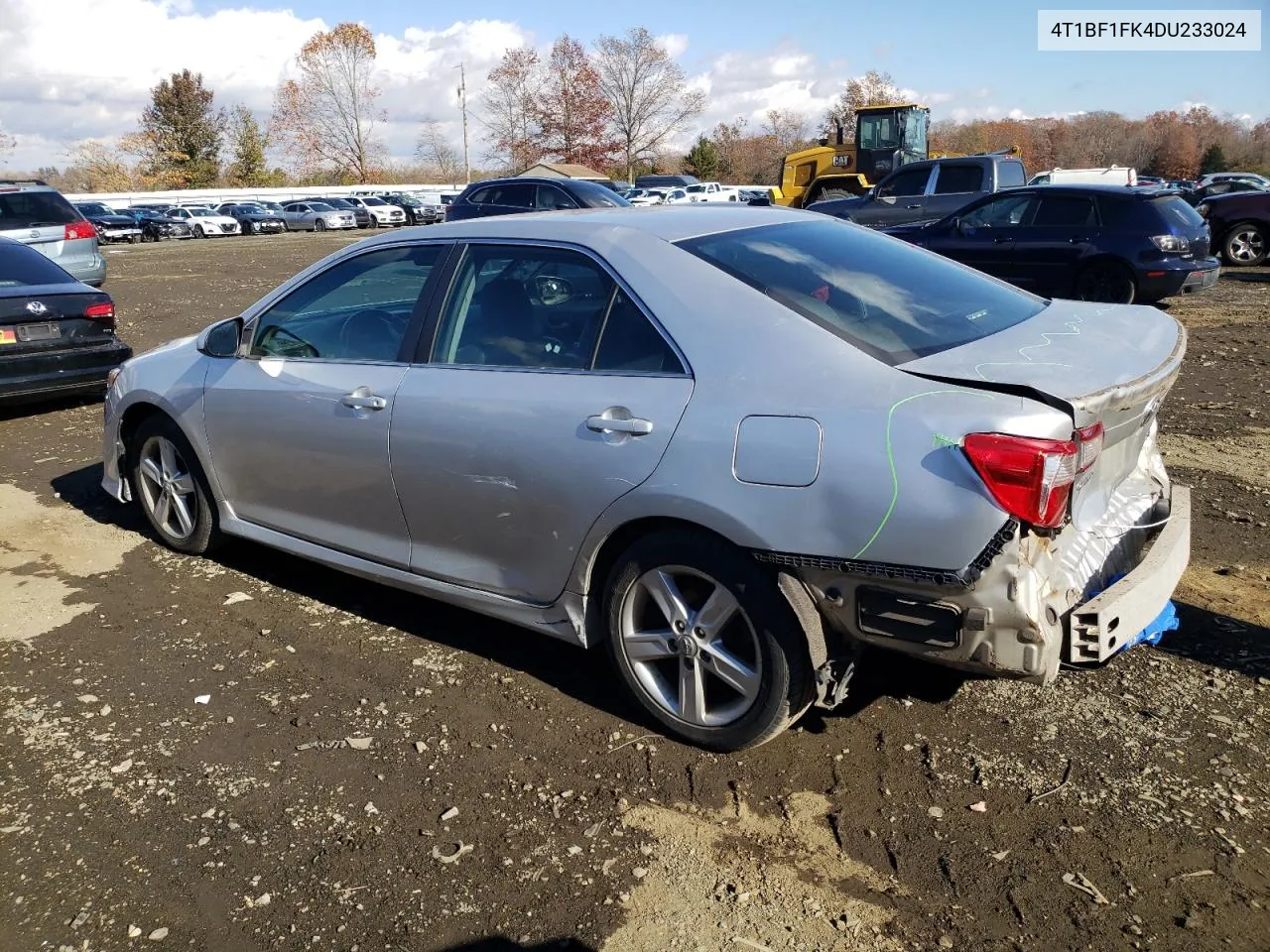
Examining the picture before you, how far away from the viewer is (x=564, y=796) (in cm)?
323

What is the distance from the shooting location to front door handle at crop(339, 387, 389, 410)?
4.02 metres

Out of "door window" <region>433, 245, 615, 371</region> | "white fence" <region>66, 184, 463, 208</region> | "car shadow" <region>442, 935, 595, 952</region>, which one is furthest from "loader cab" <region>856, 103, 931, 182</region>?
"white fence" <region>66, 184, 463, 208</region>

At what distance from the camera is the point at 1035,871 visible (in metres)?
2.79

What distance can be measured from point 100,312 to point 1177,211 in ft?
38.5

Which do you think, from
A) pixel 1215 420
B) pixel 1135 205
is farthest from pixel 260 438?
pixel 1135 205

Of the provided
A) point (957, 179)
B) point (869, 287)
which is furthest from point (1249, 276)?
point (869, 287)

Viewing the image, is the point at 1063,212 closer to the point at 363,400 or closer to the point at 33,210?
the point at 363,400

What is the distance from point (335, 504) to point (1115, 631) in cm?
292

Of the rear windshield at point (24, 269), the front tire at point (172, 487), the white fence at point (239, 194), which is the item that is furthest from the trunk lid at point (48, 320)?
the white fence at point (239, 194)

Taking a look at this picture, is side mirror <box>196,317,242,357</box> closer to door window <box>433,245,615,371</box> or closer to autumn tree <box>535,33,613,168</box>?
door window <box>433,245,615,371</box>

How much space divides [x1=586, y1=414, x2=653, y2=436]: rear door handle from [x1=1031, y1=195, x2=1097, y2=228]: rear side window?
11.4 meters

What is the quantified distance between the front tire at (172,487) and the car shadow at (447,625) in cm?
15

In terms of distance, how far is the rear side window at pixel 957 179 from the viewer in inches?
707

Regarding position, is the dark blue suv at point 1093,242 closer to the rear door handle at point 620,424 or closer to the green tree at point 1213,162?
the rear door handle at point 620,424
